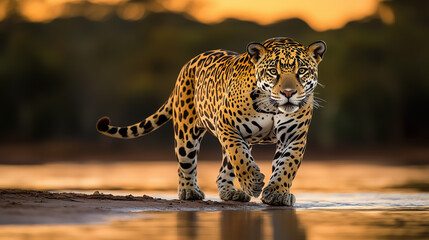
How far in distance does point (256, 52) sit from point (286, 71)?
549 millimetres

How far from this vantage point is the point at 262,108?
1028 cm

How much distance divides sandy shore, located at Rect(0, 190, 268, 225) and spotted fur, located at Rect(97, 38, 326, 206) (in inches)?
16.3

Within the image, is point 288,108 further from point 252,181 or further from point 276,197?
point 276,197

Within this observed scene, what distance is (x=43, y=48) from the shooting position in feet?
138

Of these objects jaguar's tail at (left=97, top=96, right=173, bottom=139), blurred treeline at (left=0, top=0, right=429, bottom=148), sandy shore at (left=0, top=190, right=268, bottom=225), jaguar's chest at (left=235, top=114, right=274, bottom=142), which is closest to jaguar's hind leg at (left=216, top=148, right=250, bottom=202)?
sandy shore at (left=0, top=190, right=268, bottom=225)

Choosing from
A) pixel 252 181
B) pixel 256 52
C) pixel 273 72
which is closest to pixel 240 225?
pixel 252 181

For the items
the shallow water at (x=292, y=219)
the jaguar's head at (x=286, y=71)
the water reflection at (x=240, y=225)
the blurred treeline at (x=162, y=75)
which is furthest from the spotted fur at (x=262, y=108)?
the blurred treeline at (x=162, y=75)

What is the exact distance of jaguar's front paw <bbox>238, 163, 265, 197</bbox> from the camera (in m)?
9.99

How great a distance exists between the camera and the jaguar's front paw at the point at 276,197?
33.5 ft

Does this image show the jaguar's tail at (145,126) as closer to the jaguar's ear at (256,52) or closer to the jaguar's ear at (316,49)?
the jaguar's ear at (256,52)

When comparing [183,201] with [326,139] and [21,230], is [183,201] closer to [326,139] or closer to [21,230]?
[21,230]

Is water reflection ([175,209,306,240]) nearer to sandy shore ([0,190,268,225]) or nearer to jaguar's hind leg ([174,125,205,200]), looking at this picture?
sandy shore ([0,190,268,225])

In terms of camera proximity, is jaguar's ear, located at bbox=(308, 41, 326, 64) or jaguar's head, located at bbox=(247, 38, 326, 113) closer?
jaguar's head, located at bbox=(247, 38, 326, 113)

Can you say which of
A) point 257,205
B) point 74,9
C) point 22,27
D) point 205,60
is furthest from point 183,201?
point 74,9
